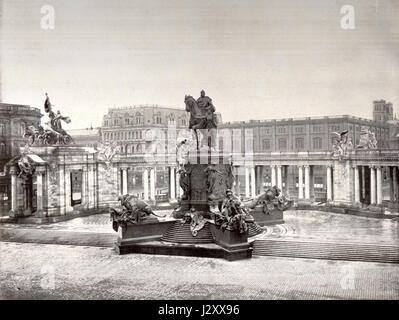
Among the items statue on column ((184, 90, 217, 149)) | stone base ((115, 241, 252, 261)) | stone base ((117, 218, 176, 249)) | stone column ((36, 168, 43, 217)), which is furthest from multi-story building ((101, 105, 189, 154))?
stone base ((115, 241, 252, 261))

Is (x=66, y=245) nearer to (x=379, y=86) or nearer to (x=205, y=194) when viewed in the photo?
(x=205, y=194)

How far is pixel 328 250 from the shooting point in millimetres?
20531

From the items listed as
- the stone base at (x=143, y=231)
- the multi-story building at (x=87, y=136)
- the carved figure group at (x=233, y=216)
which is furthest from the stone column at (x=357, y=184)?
the multi-story building at (x=87, y=136)

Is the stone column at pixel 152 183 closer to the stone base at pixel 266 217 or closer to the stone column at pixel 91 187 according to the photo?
the stone column at pixel 91 187

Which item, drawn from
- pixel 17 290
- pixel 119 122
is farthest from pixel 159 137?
pixel 17 290

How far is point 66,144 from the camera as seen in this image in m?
35.4

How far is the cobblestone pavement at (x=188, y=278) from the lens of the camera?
15391 millimetres

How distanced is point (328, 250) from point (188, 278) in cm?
788

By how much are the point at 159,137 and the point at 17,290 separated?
38.9 metres

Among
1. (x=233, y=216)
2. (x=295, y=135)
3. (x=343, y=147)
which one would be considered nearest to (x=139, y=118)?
(x=295, y=135)

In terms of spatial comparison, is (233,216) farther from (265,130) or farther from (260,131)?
(260,131)

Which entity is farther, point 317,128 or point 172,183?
point 317,128

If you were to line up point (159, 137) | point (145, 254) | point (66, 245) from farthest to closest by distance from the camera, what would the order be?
point (159, 137) < point (66, 245) < point (145, 254)
